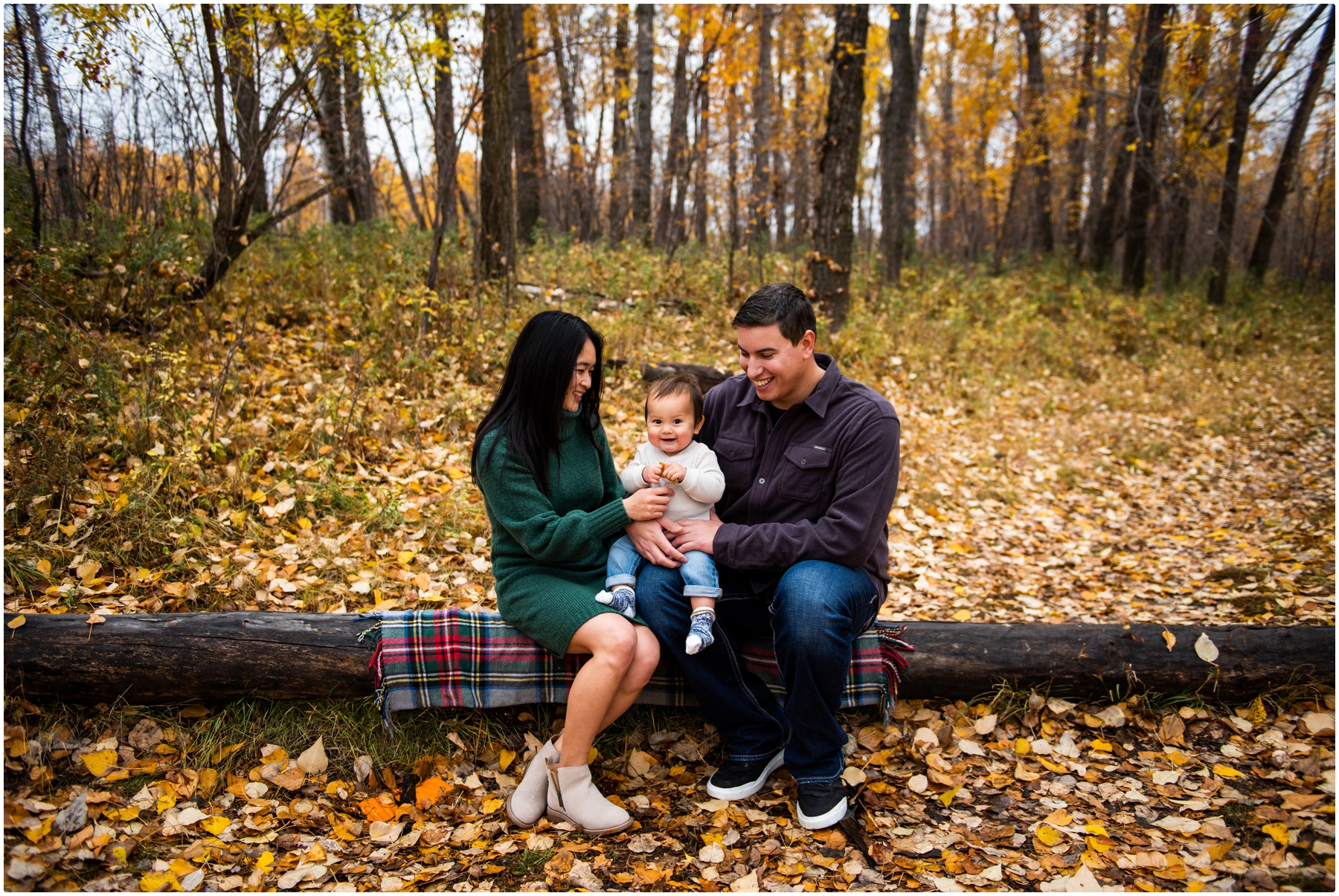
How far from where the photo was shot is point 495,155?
7.02 metres

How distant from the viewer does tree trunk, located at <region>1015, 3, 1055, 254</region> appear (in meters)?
14.3

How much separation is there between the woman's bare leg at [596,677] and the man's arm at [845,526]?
44cm

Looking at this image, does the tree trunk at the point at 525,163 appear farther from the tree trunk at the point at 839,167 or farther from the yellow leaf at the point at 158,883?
the yellow leaf at the point at 158,883

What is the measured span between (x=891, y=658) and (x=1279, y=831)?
1.22 metres

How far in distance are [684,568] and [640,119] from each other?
35.2 feet

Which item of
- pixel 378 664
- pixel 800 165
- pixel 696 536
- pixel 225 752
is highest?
pixel 800 165

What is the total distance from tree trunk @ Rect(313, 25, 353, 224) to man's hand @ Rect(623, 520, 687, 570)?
4674 millimetres

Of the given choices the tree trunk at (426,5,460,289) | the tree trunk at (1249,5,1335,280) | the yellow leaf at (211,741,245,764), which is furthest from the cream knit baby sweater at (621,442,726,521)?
the tree trunk at (1249,5,1335,280)

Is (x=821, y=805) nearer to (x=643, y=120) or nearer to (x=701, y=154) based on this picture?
(x=701, y=154)

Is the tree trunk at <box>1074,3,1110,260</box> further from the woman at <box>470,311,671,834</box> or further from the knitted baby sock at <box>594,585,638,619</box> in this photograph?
the knitted baby sock at <box>594,585,638,619</box>

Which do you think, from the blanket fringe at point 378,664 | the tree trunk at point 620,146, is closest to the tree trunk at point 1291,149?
the blanket fringe at point 378,664

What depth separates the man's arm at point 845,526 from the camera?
256 centimetres

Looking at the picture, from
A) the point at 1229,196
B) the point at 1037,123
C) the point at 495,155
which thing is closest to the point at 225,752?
the point at 495,155

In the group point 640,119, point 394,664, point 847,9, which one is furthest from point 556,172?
point 394,664
